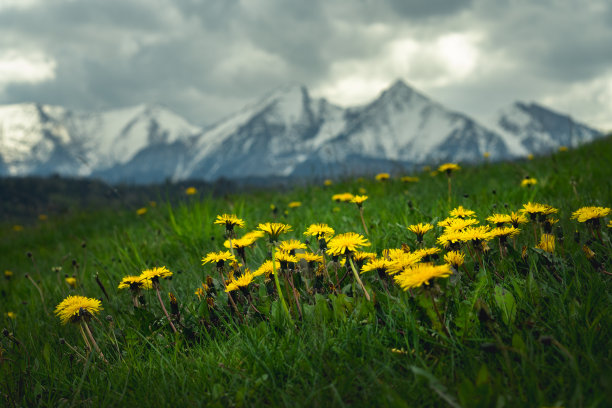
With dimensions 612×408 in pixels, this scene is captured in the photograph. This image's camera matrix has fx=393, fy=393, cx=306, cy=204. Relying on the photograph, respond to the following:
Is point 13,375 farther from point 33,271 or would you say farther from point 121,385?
point 33,271

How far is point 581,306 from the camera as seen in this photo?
65.7 inches

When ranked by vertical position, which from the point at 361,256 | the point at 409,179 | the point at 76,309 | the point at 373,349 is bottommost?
the point at 373,349

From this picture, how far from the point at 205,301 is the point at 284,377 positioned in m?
0.75

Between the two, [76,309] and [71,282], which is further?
[71,282]

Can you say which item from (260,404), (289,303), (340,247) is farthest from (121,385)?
(340,247)

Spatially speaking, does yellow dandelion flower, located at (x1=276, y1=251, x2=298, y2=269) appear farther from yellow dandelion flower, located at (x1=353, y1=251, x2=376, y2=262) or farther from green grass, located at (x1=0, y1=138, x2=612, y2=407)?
yellow dandelion flower, located at (x1=353, y1=251, x2=376, y2=262)

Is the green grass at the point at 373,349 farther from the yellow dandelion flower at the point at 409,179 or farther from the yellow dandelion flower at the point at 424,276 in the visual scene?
the yellow dandelion flower at the point at 409,179

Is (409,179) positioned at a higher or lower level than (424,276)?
higher

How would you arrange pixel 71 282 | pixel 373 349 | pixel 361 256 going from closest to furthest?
pixel 373 349, pixel 361 256, pixel 71 282

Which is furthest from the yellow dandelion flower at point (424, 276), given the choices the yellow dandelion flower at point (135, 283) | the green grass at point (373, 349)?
the yellow dandelion flower at point (135, 283)

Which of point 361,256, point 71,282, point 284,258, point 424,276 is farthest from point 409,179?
point 424,276

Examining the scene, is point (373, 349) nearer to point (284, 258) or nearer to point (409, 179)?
point (284, 258)

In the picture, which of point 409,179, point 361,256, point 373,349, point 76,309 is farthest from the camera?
point 409,179

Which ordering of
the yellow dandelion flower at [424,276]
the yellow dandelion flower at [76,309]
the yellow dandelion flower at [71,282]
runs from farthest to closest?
the yellow dandelion flower at [71,282] < the yellow dandelion flower at [76,309] < the yellow dandelion flower at [424,276]
